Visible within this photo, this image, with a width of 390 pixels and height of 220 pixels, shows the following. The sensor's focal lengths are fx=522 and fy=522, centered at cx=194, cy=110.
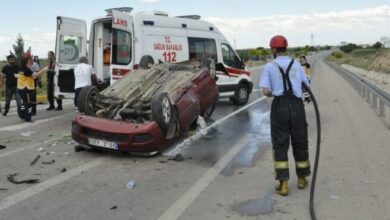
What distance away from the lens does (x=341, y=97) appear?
1881 centimetres

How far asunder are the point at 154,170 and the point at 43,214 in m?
2.28

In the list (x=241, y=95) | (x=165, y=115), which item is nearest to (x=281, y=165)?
(x=165, y=115)

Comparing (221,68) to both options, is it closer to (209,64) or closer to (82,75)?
(209,64)

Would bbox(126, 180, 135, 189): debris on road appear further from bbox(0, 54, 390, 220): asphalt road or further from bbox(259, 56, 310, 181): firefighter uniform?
bbox(259, 56, 310, 181): firefighter uniform

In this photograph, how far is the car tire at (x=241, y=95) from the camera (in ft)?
52.5

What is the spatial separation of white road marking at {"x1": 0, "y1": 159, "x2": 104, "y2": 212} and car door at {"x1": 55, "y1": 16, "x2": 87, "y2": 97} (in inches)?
220

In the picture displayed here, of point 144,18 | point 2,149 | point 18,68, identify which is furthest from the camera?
point 18,68

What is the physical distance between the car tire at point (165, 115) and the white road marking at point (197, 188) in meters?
1.00

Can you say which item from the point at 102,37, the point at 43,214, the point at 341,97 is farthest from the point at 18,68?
the point at 341,97

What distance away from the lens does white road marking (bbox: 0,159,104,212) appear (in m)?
5.74

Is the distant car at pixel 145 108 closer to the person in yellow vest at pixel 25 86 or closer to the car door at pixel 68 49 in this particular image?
the car door at pixel 68 49

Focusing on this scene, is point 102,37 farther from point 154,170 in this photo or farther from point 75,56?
point 154,170

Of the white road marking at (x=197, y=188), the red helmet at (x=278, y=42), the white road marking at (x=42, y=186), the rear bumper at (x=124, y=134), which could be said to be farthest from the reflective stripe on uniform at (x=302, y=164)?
the white road marking at (x=42, y=186)

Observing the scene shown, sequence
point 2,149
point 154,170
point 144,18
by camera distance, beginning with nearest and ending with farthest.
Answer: point 154,170 < point 2,149 < point 144,18
